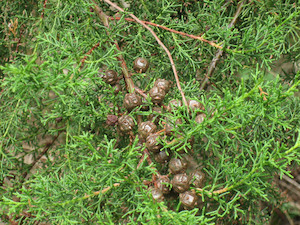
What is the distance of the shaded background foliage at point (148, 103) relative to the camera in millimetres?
749

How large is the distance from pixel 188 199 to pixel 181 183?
0.04 m

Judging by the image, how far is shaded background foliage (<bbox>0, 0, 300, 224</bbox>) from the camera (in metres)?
0.75

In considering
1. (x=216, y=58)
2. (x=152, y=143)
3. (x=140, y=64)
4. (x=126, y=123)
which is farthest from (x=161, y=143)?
(x=216, y=58)

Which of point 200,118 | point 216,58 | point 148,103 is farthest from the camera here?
point 216,58

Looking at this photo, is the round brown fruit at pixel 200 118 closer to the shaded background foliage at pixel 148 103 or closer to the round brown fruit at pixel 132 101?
the shaded background foliage at pixel 148 103

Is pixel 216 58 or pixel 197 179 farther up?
pixel 216 58

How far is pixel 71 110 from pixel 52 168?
322 millimetres

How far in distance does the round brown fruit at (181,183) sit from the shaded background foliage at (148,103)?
0.05 meters

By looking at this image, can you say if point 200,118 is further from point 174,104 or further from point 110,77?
point 110,77

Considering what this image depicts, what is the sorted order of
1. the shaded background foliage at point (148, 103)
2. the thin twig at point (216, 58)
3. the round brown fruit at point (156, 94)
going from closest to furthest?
the shaded background foliage at point (148, 103) → the round brown fruit at point (156, 94) → the thin twig at point (216, 58)

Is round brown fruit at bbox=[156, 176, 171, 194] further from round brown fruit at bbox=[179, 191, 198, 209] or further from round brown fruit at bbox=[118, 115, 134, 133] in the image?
round brown fruit at bbox=[118, 115, 134, 133]

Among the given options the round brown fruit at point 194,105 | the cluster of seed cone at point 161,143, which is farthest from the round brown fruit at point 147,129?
the round brown fruit at point 194,105

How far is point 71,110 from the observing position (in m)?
0.93

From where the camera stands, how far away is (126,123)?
0.86 m
